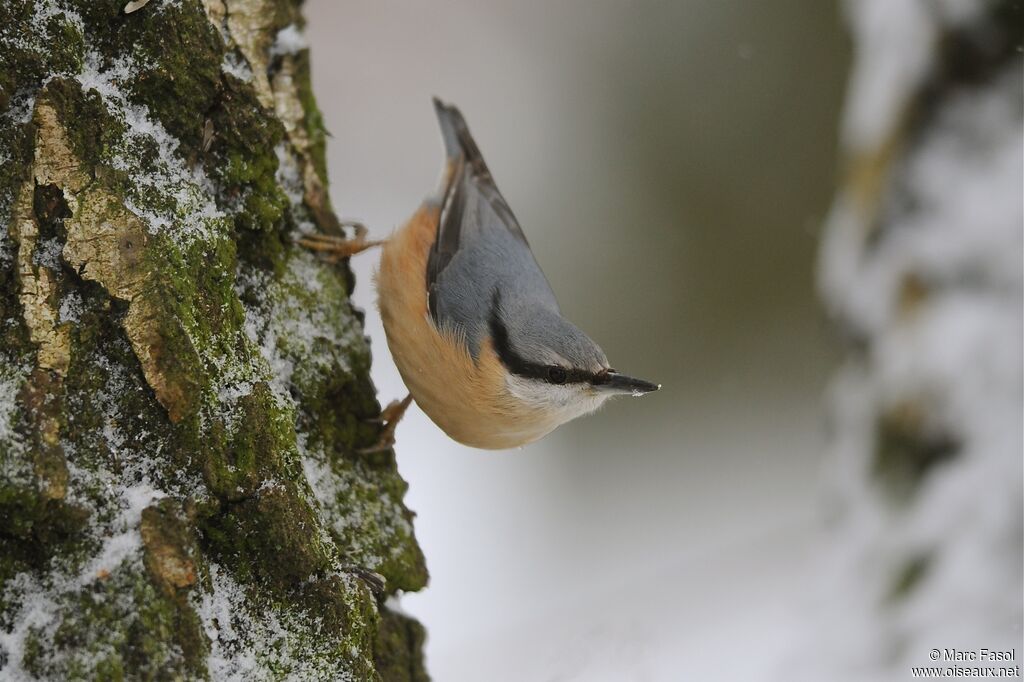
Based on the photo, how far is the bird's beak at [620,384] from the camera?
2287mm

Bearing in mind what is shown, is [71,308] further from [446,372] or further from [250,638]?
[446,372]

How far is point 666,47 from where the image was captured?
535 cm

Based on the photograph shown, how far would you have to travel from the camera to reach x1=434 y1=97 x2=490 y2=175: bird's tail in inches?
129

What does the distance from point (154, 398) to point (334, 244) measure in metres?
0.86

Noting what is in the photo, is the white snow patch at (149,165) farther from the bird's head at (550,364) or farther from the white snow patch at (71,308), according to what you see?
the bird's head at (550,364)

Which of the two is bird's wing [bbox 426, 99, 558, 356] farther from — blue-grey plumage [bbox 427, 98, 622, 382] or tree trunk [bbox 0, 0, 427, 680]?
tree trunk [bbox 0, 0, 427, 680]

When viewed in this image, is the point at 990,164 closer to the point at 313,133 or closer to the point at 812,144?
the point at 313,133

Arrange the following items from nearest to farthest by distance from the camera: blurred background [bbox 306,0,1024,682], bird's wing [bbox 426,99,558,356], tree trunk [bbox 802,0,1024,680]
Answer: tree trunk [bbox 802,0,1024,680], blurred background [bbox 306,0,1024,682], bird's wing [bbox 426,99,558,356]

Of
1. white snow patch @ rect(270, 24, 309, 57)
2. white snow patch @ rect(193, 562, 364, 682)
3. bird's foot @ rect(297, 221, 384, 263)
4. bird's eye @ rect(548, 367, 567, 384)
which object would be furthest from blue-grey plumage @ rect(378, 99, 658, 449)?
white snow patch @ rect(193, 562, 364, 682)

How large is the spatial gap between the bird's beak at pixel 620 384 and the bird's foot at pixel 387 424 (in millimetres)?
536

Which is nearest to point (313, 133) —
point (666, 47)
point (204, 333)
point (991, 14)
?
point (204, 333)

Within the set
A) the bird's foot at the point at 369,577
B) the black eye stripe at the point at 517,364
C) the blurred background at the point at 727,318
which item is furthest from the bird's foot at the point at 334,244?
the bird's foot at the point at 369,577

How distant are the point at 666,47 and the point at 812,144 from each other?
1042 mm

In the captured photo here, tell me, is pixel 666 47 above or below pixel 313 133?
above
